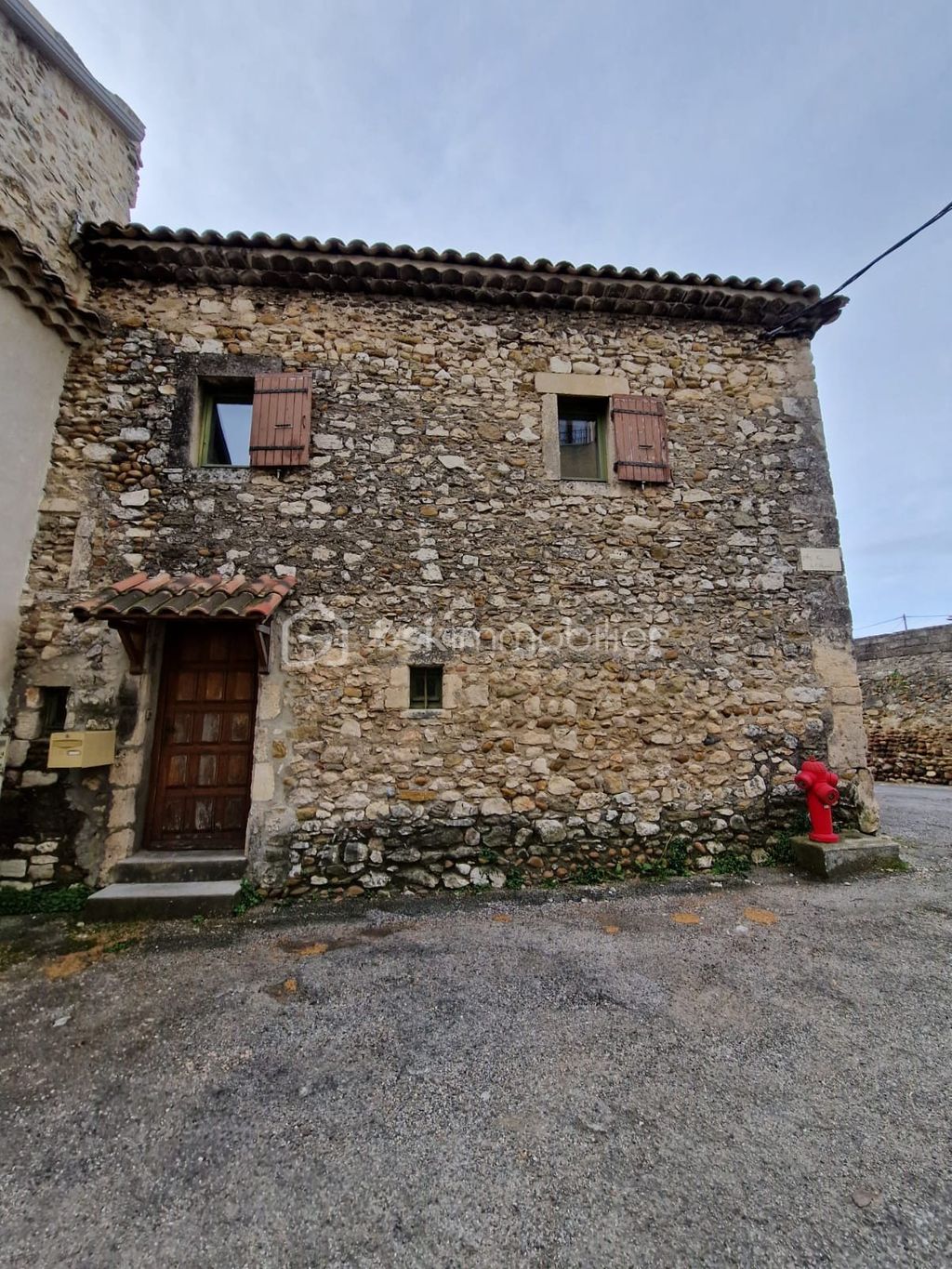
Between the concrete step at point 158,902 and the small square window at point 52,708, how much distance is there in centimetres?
141

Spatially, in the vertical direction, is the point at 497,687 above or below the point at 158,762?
above

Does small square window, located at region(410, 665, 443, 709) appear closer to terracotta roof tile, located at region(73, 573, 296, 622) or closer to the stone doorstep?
terracotta roof tile, located at region(73, 573, 296, 622)

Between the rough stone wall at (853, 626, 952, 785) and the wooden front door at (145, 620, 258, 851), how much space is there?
1075cm

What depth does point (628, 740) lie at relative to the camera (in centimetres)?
467

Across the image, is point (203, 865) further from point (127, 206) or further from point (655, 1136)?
point (127, 206)

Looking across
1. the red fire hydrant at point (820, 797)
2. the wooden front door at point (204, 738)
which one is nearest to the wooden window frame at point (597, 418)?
the red fire hydrant at point (820, 797)

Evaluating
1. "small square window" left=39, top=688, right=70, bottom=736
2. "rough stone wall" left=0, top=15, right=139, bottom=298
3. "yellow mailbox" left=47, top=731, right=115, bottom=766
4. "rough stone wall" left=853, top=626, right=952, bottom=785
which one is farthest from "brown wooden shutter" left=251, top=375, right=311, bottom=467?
"rough stone wall" left=853, top=626, right=952, bottom=785

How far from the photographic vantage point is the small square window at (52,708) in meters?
4.19

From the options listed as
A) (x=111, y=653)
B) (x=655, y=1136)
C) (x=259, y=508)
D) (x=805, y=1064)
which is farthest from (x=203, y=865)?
(x=805, y=1064)

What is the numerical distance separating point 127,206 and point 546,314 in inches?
183

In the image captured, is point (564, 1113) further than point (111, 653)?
No

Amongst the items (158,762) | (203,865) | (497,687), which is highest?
(497,687)

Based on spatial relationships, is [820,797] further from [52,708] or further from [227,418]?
[52,708]

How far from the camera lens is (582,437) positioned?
523 centimetres
